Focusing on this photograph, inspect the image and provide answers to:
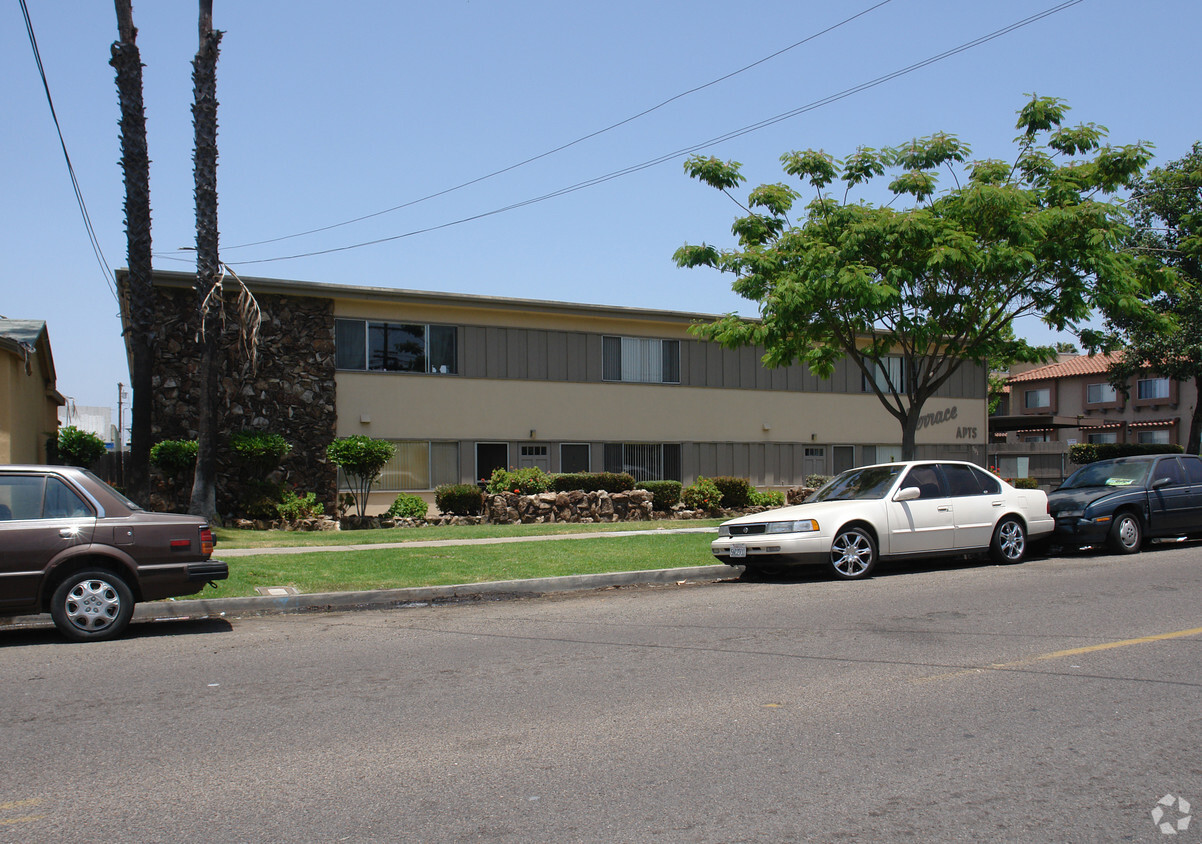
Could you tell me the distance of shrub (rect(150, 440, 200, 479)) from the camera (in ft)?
67.3

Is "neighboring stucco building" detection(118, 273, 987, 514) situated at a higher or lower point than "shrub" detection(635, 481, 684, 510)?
higher

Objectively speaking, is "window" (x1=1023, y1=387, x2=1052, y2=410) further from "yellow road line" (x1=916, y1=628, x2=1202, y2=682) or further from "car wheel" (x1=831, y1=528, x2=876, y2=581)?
"yellow road line" (x1=916, y1=628, x2=1202, y2=682)

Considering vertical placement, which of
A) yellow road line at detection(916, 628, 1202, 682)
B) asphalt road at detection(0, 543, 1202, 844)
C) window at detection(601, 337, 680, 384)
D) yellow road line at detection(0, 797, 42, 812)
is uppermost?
window at detection(601, 337, 680, 384)

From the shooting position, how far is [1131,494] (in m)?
14.4

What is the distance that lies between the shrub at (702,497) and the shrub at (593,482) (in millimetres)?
1527

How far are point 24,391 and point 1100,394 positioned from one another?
5026cm

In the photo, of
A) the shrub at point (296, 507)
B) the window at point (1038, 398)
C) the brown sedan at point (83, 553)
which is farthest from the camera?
the window at point (1038, 398)

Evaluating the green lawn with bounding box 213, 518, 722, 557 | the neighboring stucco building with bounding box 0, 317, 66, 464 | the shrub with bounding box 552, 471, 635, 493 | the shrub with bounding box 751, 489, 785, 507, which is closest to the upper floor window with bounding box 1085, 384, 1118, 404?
the shrub with bounding box 751, 489, 785, 507

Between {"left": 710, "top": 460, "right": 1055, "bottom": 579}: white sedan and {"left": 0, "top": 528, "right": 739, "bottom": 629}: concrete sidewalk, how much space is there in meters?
0.82

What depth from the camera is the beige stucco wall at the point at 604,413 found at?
23703 millimetres

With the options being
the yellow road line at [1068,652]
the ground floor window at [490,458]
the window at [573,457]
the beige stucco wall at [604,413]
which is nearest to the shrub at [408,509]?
the beige stucco wall at [604,413]

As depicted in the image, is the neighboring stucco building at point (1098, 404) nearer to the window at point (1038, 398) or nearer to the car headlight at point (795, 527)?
the window at point (1038, 398)

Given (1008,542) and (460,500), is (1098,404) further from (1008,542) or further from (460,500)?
(1008,542)

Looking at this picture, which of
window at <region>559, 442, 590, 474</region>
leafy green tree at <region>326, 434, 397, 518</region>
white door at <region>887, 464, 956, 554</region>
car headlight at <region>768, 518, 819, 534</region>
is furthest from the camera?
window at <region>559, 442, 590, 474</region>
